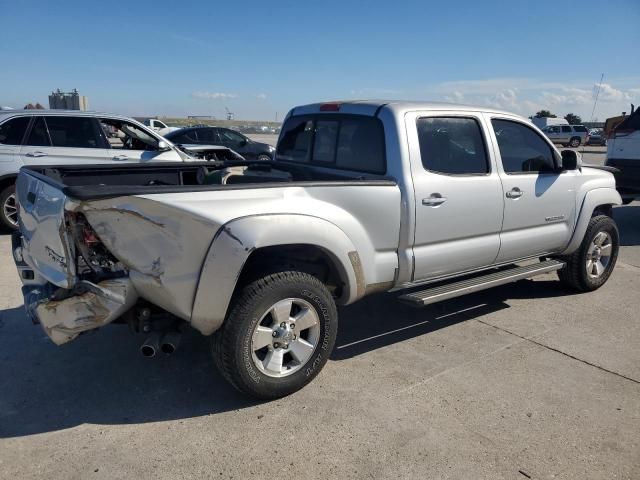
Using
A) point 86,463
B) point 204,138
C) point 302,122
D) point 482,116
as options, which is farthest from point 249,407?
point 204,138

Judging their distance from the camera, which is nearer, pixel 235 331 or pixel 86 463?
pixel 86 463

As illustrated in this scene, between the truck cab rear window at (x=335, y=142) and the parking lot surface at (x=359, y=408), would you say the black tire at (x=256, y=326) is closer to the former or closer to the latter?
the parking lot surface at (x=359, y=408)

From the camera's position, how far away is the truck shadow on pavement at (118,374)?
3.13 meters

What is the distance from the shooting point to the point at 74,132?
7.61 m

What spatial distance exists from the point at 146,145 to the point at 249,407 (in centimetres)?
612

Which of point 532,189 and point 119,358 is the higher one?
point 532,189

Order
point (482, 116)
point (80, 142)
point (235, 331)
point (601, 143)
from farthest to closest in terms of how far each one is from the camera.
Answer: point (601, 143) → point (80, 142) → point (482, 116) → point (235, 331)

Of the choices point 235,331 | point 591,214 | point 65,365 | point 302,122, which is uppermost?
point 302,122

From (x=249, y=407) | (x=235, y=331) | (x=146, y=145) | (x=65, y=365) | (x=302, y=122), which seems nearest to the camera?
(x=235, y=331)

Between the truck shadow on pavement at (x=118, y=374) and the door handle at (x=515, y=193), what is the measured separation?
1.17 metres

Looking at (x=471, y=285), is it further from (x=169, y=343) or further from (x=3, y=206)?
(x=3, y=206)

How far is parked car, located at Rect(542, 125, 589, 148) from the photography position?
4359cm

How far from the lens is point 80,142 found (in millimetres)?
7629

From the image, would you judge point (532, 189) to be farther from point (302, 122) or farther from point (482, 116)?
point (302, 122)
